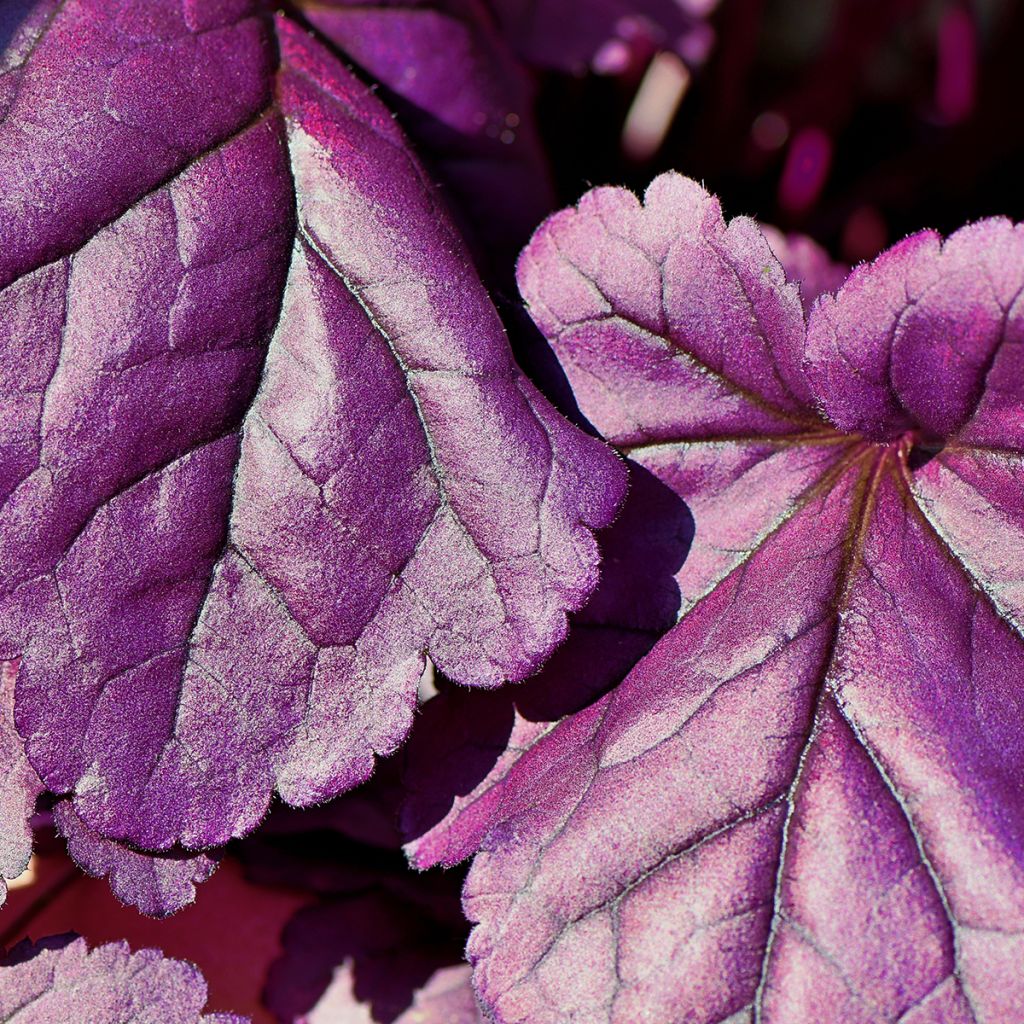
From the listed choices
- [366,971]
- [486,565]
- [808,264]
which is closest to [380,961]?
[366,971]

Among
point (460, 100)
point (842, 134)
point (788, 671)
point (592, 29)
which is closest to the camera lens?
point (788, 671)

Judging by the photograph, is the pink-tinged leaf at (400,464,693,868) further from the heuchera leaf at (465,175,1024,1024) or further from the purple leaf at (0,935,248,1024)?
the purple leaf at (0,935,248,1024)

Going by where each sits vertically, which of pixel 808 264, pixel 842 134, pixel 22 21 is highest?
pixel 22 21

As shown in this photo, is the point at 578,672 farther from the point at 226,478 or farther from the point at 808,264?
the point at 808,264

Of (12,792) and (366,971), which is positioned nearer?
(12,792)

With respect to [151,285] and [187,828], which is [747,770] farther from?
[151,285]

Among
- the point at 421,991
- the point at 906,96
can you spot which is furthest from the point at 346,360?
the point at 906,96
